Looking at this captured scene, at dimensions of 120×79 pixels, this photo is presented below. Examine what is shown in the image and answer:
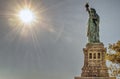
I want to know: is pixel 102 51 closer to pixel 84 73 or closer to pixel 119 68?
pixel 84 73

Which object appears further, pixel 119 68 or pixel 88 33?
pixel 88 33

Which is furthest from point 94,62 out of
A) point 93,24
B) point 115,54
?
point 115,54

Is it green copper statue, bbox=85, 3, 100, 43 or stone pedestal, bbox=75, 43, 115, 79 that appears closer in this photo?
stone pedestal, bbox=75, 43, 115, 79

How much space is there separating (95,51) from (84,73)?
12.9ft

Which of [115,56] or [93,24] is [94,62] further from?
[115,56]

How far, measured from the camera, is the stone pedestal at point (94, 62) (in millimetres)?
53469

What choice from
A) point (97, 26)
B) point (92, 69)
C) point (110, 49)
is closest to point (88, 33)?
point (97, 26)

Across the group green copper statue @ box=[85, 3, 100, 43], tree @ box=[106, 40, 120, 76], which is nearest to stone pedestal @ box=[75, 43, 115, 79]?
green copper statue @ box=[85, 3, 100, 43]

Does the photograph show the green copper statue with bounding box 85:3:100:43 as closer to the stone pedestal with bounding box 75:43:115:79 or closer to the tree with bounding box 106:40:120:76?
the stone pedestal with bounding box 75:43:115:79

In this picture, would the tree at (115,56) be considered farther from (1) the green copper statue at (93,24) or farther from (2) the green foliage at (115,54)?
(1) the green copper statue at (93,24)

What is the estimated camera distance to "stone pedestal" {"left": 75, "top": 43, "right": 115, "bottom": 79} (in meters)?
53.5

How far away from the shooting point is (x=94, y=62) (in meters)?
54.7

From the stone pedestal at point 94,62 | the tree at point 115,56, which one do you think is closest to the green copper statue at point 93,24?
the stone pedestal at point 94,62

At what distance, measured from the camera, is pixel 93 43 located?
55.5 meters
